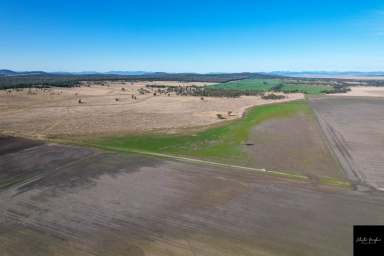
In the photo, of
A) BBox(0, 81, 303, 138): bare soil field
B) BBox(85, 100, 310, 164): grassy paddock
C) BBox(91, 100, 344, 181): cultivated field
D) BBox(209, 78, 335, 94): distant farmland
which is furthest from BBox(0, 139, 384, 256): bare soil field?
BBox(209, 78, 335, 94): distant farmland

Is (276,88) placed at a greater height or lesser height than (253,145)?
greater

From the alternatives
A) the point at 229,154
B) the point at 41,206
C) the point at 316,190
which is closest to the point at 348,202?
the point at 316,190

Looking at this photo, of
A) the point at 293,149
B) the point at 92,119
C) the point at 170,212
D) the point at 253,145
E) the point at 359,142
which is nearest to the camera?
the point at 170,212

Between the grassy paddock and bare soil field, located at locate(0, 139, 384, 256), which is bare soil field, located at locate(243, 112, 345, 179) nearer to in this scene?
the grassy paddock

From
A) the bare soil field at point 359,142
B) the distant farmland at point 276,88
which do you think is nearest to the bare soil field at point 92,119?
the bare soil field at point 359,142

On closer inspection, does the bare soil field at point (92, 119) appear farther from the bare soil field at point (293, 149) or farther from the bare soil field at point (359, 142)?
the bare soil field at point (359, 142)

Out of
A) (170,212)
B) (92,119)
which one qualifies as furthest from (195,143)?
(92,119)

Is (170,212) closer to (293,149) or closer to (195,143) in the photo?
(195,143)
